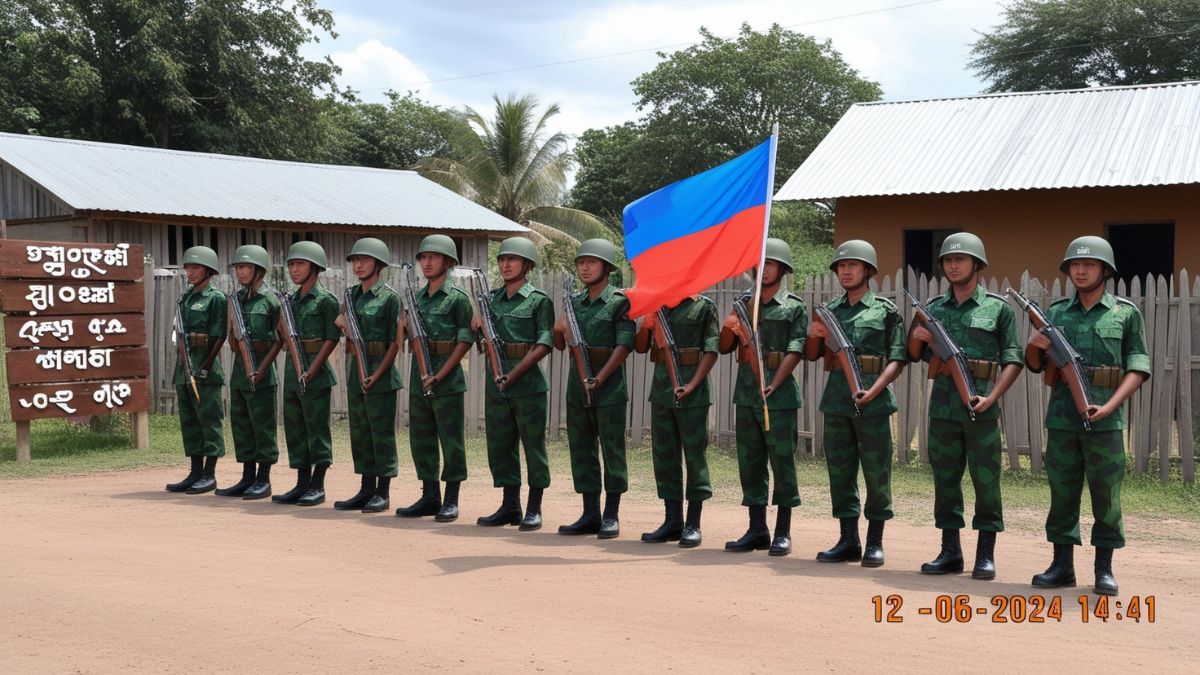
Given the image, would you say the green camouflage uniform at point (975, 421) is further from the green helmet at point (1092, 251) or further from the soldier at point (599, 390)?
the soldier at point (599, 390)

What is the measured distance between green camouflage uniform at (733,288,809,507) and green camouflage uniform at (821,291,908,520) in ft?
0.91

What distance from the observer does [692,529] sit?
7539mm

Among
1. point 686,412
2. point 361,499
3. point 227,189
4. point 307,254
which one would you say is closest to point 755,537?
point 686,412

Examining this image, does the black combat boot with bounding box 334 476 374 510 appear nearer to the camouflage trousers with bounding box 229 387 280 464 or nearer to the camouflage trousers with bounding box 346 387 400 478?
the camouflage trousers with bounding box 346 387 400 478

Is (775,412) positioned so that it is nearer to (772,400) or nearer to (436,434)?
(772,400)

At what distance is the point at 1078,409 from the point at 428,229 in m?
19.6

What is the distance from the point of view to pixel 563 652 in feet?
16.5

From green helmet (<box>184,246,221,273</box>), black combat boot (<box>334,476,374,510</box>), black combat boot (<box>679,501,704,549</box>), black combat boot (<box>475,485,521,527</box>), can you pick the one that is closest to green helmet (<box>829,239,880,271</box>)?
black combat boot (<box>679,501,704,549</box>)

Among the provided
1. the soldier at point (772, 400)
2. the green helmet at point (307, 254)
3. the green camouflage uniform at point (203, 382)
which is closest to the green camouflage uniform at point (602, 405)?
the soldier at point (772, 400)

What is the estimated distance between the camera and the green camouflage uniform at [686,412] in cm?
752

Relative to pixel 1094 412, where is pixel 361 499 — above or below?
below

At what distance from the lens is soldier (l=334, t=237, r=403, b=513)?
860 cm

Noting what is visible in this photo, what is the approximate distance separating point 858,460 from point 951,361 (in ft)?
2.98
